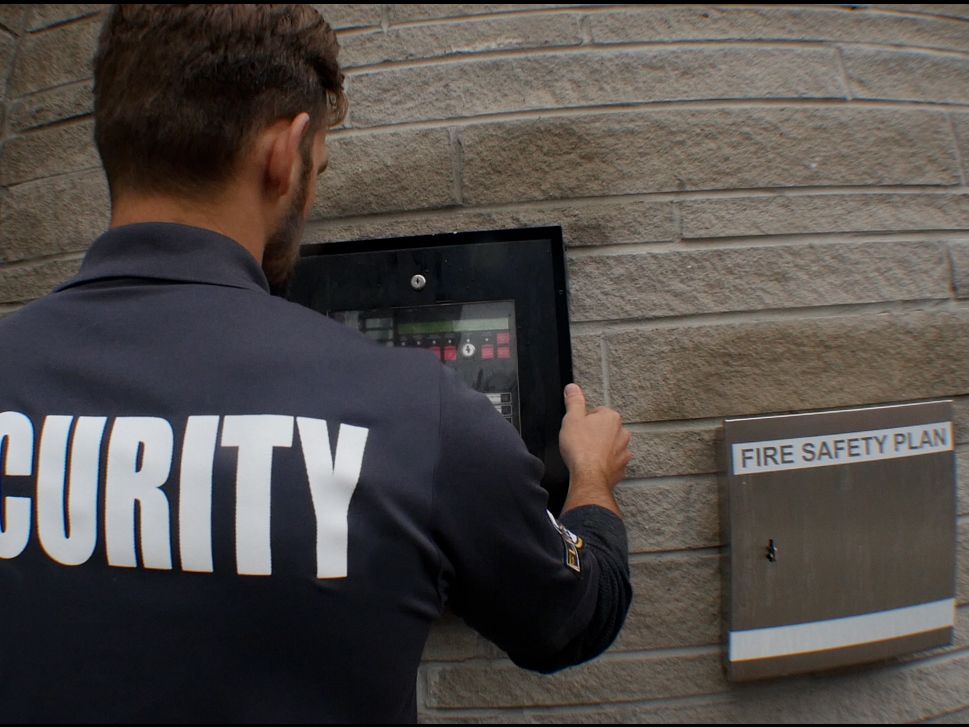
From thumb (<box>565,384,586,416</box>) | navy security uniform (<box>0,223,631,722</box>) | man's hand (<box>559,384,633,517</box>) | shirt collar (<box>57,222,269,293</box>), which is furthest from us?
thumb (<box>565,384,586,416</box>)

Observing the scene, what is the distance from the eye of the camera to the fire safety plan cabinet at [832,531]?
146cm

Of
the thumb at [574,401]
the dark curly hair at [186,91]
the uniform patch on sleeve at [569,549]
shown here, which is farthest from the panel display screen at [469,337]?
the dark curly hair at [186,91]

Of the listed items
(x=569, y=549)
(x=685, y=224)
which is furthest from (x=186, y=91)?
(x=685, y=224)

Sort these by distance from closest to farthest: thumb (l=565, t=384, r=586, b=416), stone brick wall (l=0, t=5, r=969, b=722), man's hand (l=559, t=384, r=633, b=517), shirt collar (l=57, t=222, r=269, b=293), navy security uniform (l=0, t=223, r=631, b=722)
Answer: navy security uniform (l=0, t=223, r=631, b=722) < shirt collar (l=57, t=222, r=269, b=293) < man's hand (l=559, t=384, r=633, b=517) < thumb (l=565, t=384, r=586, b=416) < stone brick wall (l=0, t=5, r=969, b=722)

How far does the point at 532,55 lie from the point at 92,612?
1.40 meters

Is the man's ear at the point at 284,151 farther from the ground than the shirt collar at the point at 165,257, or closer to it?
farther from the ground

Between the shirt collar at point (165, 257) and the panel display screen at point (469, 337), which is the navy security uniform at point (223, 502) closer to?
the shirt collar at point (165, 257)

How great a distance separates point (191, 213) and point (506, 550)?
25.0 inches

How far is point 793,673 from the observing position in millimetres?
1501

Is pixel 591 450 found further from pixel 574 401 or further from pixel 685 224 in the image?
pixel 685 224

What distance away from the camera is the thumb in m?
1.40

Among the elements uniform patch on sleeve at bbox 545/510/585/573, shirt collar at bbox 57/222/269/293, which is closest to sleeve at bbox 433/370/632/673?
uniform patch on sleeve at bbox 545/510/585/573

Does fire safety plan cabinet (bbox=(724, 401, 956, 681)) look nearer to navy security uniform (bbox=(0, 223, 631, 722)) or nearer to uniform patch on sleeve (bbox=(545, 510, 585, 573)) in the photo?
uniform patch on sleeve (bbox=(545, 510, 585, 573))

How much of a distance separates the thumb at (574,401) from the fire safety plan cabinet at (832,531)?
0.33m
